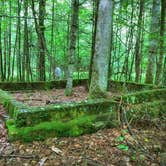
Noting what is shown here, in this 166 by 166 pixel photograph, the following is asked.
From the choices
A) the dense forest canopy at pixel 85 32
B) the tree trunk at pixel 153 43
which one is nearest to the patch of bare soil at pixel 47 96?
the dense forest canopy at pixel 85 32

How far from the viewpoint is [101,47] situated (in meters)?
5.43

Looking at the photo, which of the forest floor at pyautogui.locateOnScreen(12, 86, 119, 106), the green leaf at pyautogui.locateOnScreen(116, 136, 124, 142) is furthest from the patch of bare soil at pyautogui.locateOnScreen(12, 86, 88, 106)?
the green leaf at pyautogui.locateOnScreen(116, 136, 124, 142)

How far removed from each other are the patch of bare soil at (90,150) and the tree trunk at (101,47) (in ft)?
4.46

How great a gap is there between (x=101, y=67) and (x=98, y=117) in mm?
1301

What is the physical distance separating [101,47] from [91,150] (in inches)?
98.5

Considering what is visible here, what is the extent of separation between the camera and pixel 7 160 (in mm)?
3473

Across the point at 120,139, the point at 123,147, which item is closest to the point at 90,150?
the point at 123,147

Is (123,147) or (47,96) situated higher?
(47,96)

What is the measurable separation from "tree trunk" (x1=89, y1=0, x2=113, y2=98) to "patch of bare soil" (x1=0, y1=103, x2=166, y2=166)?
136 cm

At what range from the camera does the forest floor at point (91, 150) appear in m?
3.50

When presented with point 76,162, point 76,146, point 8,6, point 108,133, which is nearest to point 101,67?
point 108,133

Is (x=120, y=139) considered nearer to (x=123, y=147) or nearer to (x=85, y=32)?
(x=123, y=147)

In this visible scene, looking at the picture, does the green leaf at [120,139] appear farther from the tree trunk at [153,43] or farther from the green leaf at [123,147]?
the tree trunk at [153,43]

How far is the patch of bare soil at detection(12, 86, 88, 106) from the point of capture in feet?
20.5
